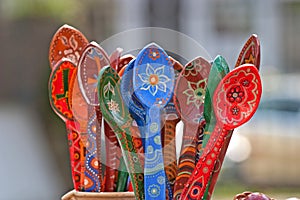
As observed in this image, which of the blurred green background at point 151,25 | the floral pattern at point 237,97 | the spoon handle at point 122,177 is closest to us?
the floral pattern at point 237,97

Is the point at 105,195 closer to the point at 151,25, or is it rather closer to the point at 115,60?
the point at 115,60

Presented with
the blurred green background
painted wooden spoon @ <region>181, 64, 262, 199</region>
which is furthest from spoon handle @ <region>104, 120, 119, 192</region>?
A: the blurred green background

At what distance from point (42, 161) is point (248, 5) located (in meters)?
2.50

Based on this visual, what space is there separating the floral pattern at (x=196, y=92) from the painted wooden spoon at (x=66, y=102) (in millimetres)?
127

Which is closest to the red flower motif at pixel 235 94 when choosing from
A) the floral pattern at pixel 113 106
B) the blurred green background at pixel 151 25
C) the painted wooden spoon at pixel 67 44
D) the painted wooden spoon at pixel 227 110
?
the painted wooden spoon at pixel 227 110

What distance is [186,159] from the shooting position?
0.63 metres

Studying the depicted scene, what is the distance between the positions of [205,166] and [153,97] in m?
0.08

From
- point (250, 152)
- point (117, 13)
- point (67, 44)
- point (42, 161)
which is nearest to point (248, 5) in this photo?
point (117, 13)

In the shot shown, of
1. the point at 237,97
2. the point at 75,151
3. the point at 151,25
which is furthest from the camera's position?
the point at 151,25

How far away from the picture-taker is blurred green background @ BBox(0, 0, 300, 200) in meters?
4.12

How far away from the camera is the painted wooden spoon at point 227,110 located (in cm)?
58

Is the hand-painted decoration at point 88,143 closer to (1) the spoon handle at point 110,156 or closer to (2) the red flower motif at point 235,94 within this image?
(1) the spoon handle at point 110,156

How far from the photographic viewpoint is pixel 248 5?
583 centimetres

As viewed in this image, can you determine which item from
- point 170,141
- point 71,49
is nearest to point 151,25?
point 71,49
